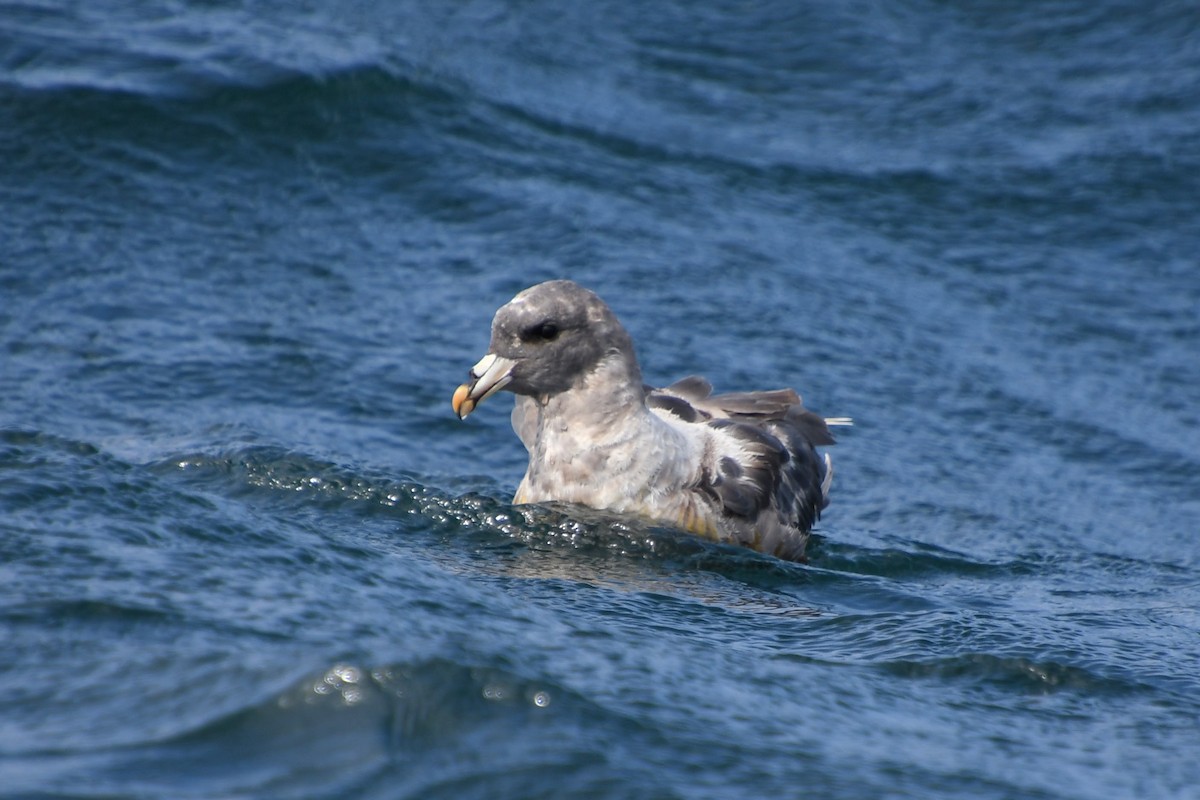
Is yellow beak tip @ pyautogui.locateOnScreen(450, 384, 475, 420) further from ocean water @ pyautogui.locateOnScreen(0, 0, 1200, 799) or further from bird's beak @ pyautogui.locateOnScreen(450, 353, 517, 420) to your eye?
ocean water @ pyautogui.locateOnScreen(0, 0, 1200, 799)

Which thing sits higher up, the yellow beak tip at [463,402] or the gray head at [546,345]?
the gray head at [546,345]

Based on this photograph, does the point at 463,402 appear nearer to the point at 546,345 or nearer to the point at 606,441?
the point at 546,345

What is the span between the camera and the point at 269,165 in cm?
995

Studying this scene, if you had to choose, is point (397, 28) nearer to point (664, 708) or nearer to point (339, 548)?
point (339, 548)

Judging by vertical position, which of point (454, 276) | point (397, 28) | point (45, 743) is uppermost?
point (397, 28)

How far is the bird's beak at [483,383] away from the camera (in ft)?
19.5

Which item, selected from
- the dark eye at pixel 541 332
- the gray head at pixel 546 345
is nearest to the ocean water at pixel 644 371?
the gray head at pixel 546 345

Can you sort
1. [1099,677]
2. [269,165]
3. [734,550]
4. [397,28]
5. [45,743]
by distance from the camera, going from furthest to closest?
1. [397,28]
2. [269,165]
3. [734,550]
4. [1099,677]
5. [45,743]

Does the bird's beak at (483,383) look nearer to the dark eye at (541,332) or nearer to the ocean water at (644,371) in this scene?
the dark eye at (541,332)

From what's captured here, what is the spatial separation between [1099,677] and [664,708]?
4.93 feet

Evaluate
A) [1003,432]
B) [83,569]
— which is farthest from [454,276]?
[83,569]

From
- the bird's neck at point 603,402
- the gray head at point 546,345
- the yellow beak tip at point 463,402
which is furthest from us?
the bird's neck at point 603,402

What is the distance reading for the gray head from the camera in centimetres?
604

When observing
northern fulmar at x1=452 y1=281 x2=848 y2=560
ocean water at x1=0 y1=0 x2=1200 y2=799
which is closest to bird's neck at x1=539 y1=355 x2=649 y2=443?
northern fulmar at x1=452 y1=281 x2=848 y2=560
